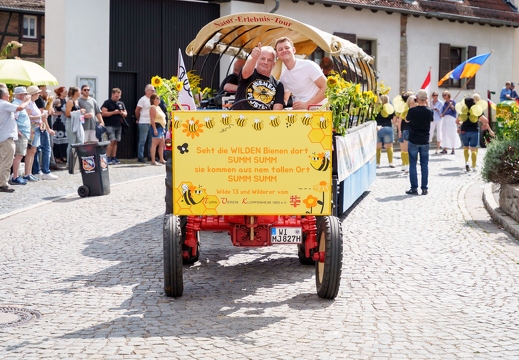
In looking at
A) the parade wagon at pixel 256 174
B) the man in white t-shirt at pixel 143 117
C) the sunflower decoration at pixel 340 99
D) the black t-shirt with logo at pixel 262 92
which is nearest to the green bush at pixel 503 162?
the sunflower decoration at pixel 340 99

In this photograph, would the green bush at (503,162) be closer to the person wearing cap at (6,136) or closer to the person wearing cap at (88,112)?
the person wearing cap at (6,136)

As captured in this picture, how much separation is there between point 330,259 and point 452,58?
31.8 meters

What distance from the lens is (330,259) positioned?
26.1 ft

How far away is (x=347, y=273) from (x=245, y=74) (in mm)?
2313

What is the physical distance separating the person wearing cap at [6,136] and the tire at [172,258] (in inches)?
382

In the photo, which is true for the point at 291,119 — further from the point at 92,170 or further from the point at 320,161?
the point at 92,170

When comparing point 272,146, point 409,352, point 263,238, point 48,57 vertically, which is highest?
point 48,57

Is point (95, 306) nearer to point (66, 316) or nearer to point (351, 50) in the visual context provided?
point (66, 316)

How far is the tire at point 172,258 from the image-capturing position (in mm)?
8023

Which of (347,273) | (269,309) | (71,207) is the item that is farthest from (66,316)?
(71,207)

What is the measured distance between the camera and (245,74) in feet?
32.6

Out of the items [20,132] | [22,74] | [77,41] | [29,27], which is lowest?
[20,132]

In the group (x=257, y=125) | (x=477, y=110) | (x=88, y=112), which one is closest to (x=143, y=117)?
(x=88, y=112)

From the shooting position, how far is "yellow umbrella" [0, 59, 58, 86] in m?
19.7
